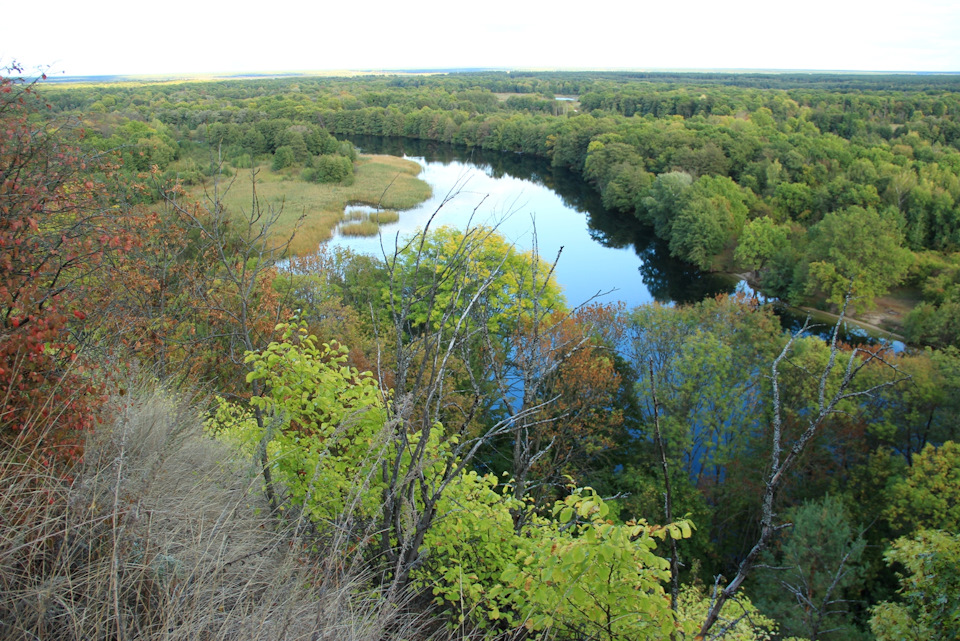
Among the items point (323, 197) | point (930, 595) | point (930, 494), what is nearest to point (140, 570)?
point (930, 595)

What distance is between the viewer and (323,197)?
129 feet

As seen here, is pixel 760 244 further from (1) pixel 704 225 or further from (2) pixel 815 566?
(2) pixel 815 566

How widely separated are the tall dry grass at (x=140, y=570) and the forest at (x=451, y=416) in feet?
0.09

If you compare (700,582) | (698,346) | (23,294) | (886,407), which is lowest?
(700,582)

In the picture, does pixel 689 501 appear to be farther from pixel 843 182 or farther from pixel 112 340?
pixel 843 182

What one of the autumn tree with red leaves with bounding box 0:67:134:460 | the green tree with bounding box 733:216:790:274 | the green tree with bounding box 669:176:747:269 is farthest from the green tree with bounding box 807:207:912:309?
the autumn tree with red leaves with bounding box 0:67:134:460

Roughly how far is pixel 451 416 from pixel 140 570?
11015 millimetres

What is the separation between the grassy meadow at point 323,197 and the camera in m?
31.3

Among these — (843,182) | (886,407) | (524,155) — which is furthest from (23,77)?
(524,155)

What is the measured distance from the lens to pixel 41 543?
310 centimetres

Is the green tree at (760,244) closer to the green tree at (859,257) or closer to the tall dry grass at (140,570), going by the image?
the green tree at (859,257)

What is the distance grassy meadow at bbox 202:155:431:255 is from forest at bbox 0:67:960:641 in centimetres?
49

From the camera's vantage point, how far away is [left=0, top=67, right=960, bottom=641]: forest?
3342mm

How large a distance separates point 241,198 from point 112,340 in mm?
30810
